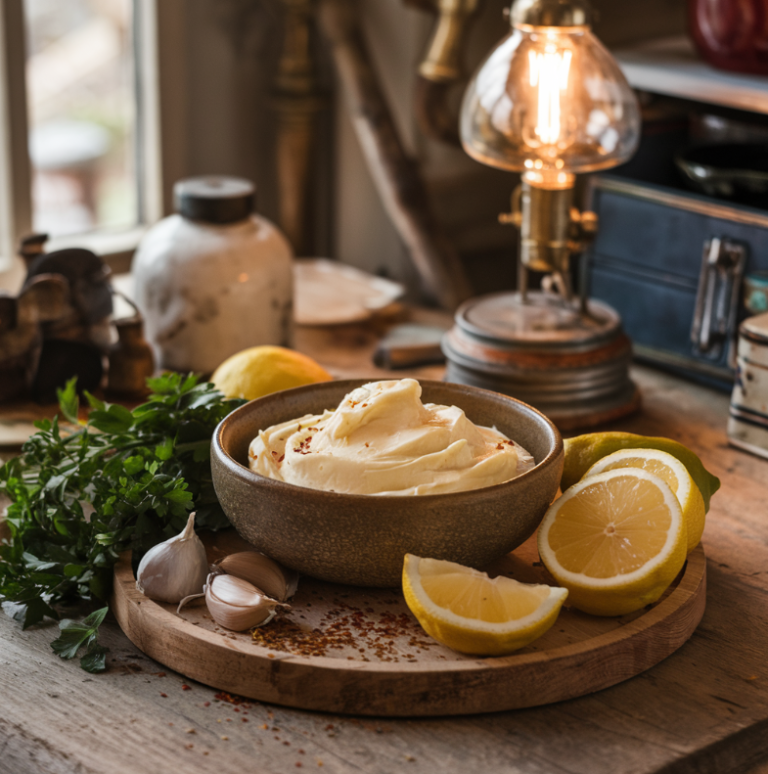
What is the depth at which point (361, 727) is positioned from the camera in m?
0.77

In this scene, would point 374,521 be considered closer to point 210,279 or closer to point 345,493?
point 345,493

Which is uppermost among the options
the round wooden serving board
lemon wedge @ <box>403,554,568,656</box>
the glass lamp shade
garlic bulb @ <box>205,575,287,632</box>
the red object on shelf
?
the red object on shelf

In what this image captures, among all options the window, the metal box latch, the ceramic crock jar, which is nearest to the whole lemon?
the ceramic crock jar

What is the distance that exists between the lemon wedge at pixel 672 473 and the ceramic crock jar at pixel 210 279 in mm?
631

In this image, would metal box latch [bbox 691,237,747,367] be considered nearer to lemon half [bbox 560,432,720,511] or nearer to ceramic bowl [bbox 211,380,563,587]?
lemon half [bbox 560,432,720,511]

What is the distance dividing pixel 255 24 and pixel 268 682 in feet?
4.89

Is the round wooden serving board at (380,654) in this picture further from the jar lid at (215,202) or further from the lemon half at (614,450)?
the jar lid at (215,202)

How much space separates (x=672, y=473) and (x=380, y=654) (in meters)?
0.32

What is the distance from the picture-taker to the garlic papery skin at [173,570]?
2.85 ft

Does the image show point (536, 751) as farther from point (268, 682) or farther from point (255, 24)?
point (255, 24)

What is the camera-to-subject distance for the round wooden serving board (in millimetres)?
777

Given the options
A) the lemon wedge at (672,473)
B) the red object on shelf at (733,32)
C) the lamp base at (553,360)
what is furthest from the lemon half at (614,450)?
the red object on shelf at (733,32)

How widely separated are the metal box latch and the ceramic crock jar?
1.87ft

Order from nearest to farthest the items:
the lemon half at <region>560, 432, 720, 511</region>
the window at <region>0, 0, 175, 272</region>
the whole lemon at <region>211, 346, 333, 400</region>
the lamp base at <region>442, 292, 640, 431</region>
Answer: the lemon half at <region>560, 432, 720, 511</region>, the whole lemon at <region>211, 346, 333, 400</region>, the lamp base at <region>442, 292, 640, 431</region>, the window at <region>0, 0, 175, 272</region>
